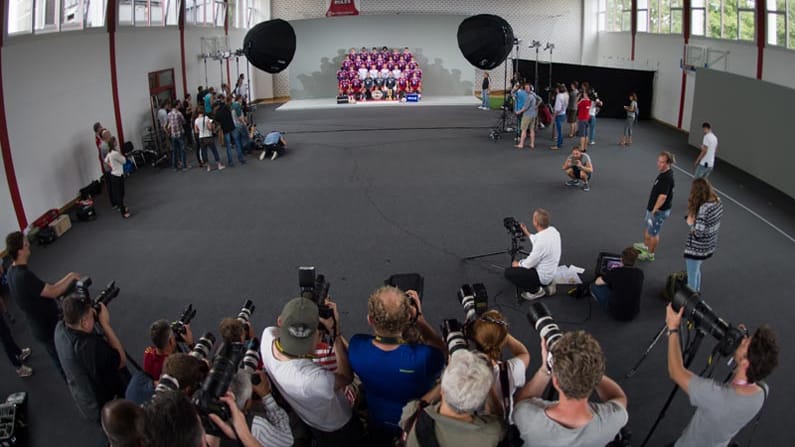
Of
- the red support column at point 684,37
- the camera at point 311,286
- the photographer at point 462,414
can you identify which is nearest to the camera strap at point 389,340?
the photographer at point 462,414

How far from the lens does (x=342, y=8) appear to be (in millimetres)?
21016

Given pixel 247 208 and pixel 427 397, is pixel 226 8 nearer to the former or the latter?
pixel 247 208

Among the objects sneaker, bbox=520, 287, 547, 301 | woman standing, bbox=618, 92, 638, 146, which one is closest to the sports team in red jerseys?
woman standing, bbox=618, 92, 638, 146

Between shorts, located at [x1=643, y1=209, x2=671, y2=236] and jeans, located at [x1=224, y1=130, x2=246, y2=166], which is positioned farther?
jeans, located at [x1=224, y1=130, x2=246, y2=166]

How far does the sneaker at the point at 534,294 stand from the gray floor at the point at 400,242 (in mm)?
108

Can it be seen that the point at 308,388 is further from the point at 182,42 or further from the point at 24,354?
the point at 182,42

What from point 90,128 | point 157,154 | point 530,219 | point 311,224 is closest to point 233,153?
point 157,154

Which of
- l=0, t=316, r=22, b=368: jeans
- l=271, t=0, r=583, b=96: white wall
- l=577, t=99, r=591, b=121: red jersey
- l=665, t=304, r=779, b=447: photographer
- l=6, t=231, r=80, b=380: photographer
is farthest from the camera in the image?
l=271, t=0, r=583, b=96: white wall

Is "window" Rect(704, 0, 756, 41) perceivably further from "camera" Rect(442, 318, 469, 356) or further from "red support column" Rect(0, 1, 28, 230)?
"red support column" Rect(0, 1, 28, 230)

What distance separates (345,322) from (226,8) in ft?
56.0

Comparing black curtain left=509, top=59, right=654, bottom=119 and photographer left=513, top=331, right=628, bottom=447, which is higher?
black curtain left=509, top=59, right=654, bottom=119

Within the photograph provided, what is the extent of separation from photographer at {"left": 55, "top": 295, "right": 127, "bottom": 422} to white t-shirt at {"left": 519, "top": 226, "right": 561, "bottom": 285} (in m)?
3.97

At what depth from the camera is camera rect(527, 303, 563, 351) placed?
2809mm

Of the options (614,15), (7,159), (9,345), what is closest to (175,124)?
(7,159)
